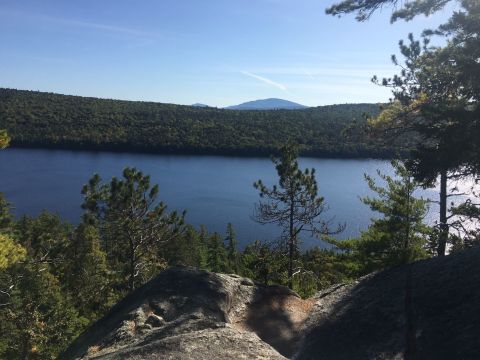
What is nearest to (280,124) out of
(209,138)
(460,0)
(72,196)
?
(209,138)

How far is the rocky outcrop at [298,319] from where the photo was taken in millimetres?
6578

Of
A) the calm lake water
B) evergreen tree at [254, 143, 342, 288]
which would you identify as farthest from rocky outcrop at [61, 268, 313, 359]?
the calm lake water

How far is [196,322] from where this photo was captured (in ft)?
25.3

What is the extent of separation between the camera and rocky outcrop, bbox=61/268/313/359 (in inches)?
250

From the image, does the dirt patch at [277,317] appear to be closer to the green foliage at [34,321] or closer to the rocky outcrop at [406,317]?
the rocky outcrop at [406,317]

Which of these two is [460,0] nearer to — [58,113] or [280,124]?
[280,124]

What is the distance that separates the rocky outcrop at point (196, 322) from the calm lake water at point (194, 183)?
5552 cm

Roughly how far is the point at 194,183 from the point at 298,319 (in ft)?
296

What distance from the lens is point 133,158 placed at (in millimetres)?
130375

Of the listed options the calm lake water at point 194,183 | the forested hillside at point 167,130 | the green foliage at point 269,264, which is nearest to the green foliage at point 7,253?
the green foliage at point 269,264

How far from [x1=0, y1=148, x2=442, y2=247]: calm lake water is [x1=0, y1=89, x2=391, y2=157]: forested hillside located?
520cm

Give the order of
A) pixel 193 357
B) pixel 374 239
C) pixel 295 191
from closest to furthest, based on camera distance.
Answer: pixel 193 357, pixel 374 239, pixel 295 191

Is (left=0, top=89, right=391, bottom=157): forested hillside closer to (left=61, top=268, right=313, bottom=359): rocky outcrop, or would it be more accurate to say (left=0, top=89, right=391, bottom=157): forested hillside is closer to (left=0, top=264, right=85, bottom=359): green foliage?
(left=0, top=264, right=85, bottom=359): green foliage

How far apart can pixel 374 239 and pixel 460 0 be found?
439 inches
